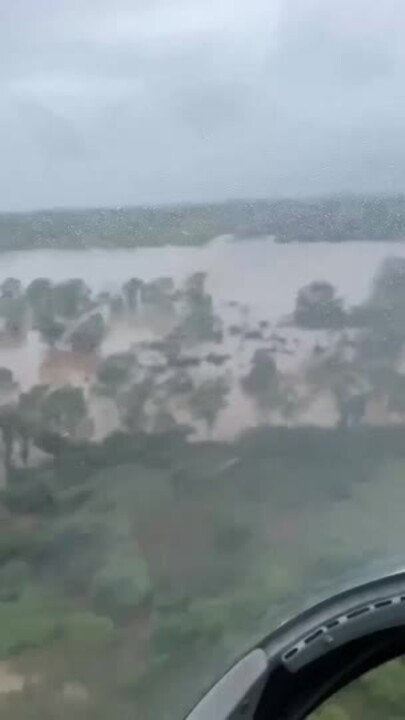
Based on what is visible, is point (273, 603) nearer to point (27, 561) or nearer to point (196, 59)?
point (27, 561)

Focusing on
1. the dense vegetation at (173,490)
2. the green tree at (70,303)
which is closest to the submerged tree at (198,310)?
the dense vegetation at (173,490)

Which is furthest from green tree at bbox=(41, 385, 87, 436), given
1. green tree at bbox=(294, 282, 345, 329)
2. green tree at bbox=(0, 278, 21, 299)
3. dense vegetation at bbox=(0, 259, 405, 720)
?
green tree at bbox=(294, 282, 345, 329)

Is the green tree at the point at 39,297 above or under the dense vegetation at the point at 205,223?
under

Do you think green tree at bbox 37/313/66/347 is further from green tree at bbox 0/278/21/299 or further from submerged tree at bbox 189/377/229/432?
submerged tree at bbox 189/377/229/432

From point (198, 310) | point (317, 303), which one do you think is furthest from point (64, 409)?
point (317, 303)

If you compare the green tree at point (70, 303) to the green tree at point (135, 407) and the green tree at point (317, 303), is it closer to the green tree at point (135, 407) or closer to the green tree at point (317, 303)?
the green tree at point (135, 407)
